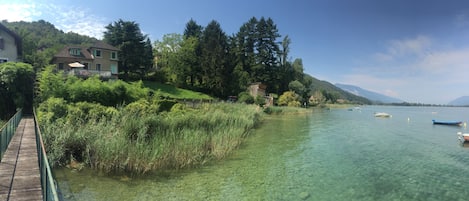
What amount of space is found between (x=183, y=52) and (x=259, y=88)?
52.2 feet

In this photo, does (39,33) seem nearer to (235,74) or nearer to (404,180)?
(235,74)

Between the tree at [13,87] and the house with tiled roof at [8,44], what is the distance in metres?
15.2

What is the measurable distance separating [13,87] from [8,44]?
1745 centimetres

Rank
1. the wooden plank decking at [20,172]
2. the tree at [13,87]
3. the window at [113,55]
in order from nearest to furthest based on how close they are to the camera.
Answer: the wooden plank decking at [20,172], the tree at [13,87], the window at [113,55]

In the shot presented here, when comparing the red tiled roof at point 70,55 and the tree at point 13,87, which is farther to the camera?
the red tiled roof at point 70,55

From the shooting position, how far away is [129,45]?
4659cm

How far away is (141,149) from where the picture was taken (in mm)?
9539

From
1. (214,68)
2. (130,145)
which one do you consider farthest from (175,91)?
(130,145)

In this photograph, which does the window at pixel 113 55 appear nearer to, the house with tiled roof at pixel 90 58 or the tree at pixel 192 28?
the house with tiled roof at pixel 90 58

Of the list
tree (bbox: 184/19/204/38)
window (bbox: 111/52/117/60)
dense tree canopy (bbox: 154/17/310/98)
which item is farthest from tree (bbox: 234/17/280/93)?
window (bbox: 111/52/117/60)

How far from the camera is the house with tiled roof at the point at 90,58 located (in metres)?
39.3

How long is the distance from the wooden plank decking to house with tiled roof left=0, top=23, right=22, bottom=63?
26669 millimetres

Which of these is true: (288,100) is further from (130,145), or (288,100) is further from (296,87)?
(130,145)

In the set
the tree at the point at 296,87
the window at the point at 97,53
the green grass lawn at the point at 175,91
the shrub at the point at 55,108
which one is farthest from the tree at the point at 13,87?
the tree at the point at 296,87
